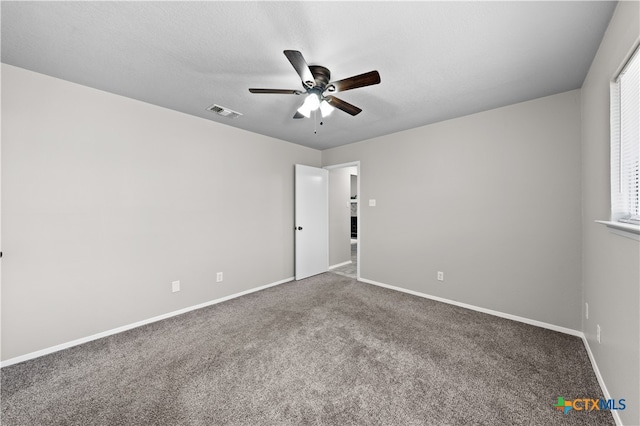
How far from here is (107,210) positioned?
2.41m

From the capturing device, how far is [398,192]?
366cm

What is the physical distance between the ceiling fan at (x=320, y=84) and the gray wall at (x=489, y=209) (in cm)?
173

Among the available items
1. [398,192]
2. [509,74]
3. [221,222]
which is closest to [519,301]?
[398,192]

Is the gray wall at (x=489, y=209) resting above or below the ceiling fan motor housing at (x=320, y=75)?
below

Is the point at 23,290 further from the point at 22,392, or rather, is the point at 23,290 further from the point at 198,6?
the point at 198,6

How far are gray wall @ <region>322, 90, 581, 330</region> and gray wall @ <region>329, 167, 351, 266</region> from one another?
123 cm

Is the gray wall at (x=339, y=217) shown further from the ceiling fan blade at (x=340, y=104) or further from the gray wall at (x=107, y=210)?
the ceiling fan blade at (x=340, y=104)

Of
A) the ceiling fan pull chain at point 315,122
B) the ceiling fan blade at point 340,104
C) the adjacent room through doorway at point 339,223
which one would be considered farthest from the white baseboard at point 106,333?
the ceiling fan blade at point 340,104

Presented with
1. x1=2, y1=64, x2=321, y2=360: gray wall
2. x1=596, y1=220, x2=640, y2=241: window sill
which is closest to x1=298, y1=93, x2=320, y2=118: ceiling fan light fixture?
x1=2, y1=64, x2=321, y2=360: gray wall

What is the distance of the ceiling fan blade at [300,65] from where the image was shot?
55.1 inches

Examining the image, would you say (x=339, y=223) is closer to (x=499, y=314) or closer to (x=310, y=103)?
(x=499, y=314)

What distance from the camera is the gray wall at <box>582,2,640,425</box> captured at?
121 centimetres

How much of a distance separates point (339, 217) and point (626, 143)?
13.3 ft

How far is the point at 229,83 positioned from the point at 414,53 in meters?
1.64
